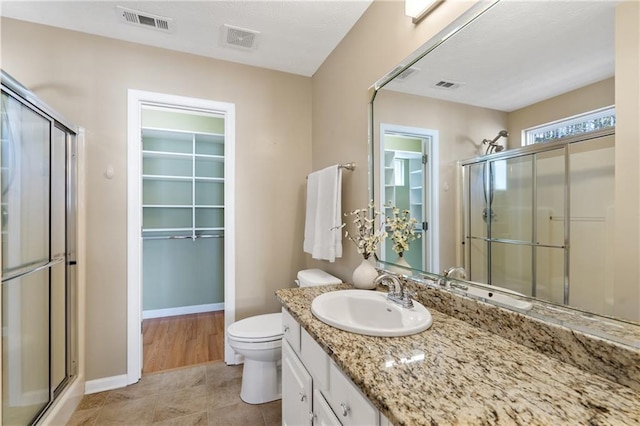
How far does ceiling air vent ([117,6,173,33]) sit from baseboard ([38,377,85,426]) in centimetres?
233

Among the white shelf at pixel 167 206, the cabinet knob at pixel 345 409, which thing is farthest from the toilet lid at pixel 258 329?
the white shelf at pixel 167 206

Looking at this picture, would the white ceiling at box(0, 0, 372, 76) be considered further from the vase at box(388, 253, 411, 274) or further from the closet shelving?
the vase at box(388, 253, 411, 274)

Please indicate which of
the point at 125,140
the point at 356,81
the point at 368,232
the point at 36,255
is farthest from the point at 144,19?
the point at 368,232

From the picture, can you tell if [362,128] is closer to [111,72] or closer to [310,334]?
[310,334]

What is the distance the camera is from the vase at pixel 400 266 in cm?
147

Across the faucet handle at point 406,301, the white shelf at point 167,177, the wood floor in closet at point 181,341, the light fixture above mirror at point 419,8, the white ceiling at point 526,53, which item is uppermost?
the light fixture above mirror at point 419,8

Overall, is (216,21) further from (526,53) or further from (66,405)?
(66,405)

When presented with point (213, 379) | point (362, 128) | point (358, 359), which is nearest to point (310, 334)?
point (358, 359)

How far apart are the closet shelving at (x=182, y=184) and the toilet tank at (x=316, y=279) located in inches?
66.9

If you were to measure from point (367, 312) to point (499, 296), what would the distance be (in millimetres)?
553

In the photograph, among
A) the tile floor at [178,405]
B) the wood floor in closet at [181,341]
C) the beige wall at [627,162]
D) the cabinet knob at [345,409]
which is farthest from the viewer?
the wood floor in closet at [181,341]

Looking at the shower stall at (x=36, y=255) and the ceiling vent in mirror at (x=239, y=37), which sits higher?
the ceiling vent in mirror at (x=239, y=37)

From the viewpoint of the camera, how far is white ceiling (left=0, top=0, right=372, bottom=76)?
1.70 m

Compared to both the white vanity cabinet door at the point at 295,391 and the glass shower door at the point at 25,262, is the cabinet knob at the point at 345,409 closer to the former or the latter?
the white vanity cabinet door at the point at 295,391
